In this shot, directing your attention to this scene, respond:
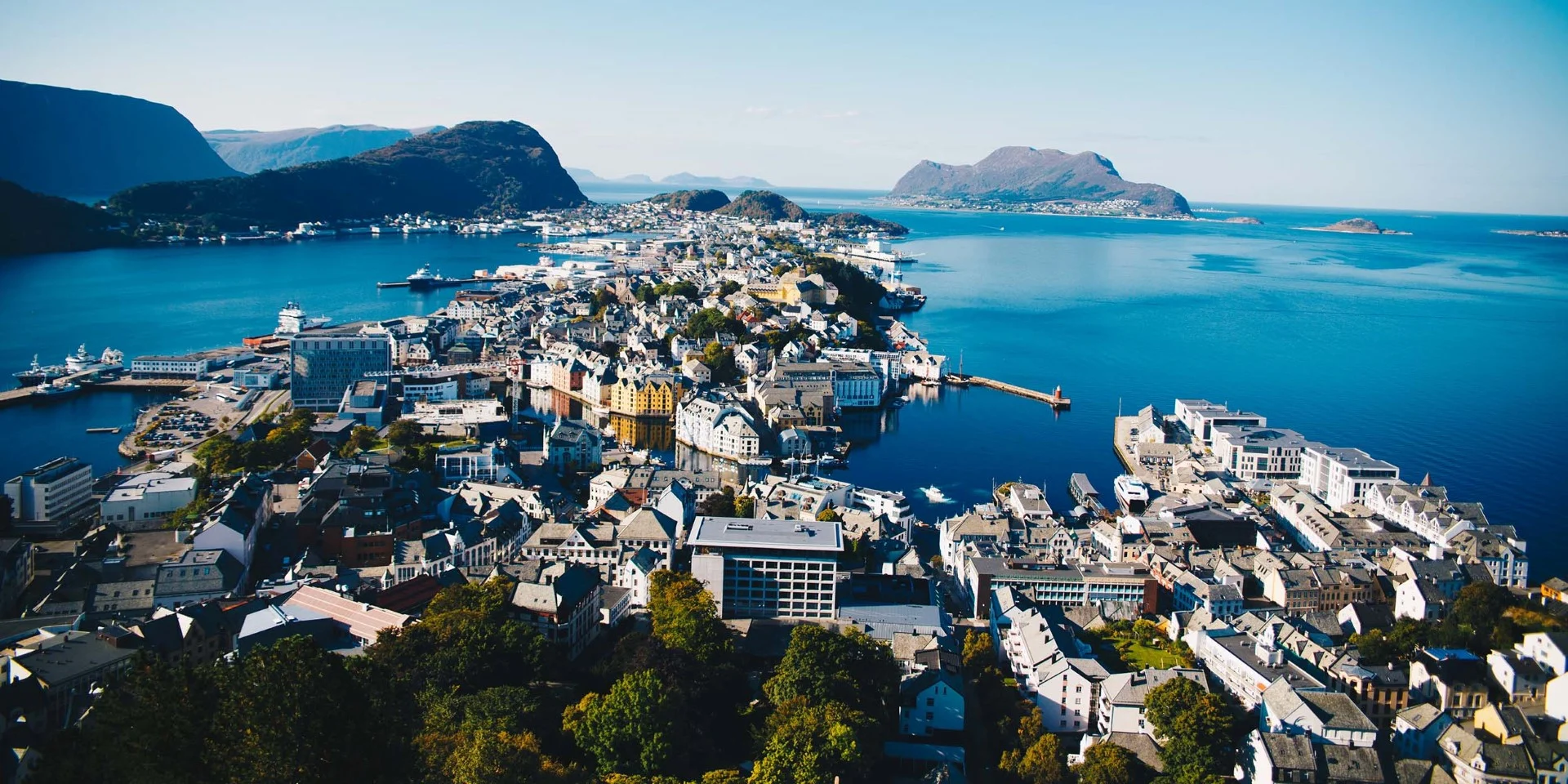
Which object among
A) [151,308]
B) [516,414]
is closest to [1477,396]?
[516,414]

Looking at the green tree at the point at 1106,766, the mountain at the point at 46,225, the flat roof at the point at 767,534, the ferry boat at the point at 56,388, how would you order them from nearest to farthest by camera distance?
1. the green tree at the point at 1106,766
2. the flat roof at the point at 767,534
3. the ferry boat at the point at 56,388
4. the mountain at the point at 46,225

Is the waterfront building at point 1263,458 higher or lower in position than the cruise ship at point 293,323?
lower

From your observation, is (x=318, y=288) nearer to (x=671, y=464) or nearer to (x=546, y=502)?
(x=671, y=464)

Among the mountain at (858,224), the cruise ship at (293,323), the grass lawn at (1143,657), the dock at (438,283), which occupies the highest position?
the mountain at (858,224)

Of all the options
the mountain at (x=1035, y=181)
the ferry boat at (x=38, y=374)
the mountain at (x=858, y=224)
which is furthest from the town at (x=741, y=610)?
the mountain at (x=1035, y=181)

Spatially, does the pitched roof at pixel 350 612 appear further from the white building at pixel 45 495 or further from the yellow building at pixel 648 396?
the yellow building at pixel 648 396

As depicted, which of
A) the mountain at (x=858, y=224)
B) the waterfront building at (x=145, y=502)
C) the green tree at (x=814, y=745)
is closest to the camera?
the green tree at (x=814, y=745)

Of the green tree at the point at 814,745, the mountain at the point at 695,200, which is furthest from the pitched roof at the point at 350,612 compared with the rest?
the mountain at the point at 695,200

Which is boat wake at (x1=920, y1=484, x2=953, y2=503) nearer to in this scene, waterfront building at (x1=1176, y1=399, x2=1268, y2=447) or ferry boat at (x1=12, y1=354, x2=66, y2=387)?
waterfront building at (x1=1176, y1=399, x2=1268, y2=447)

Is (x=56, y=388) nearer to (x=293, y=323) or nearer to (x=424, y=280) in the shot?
(x=293, y=323)

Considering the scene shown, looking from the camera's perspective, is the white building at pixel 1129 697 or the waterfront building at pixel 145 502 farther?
the waterfront building at pixel 145 502
